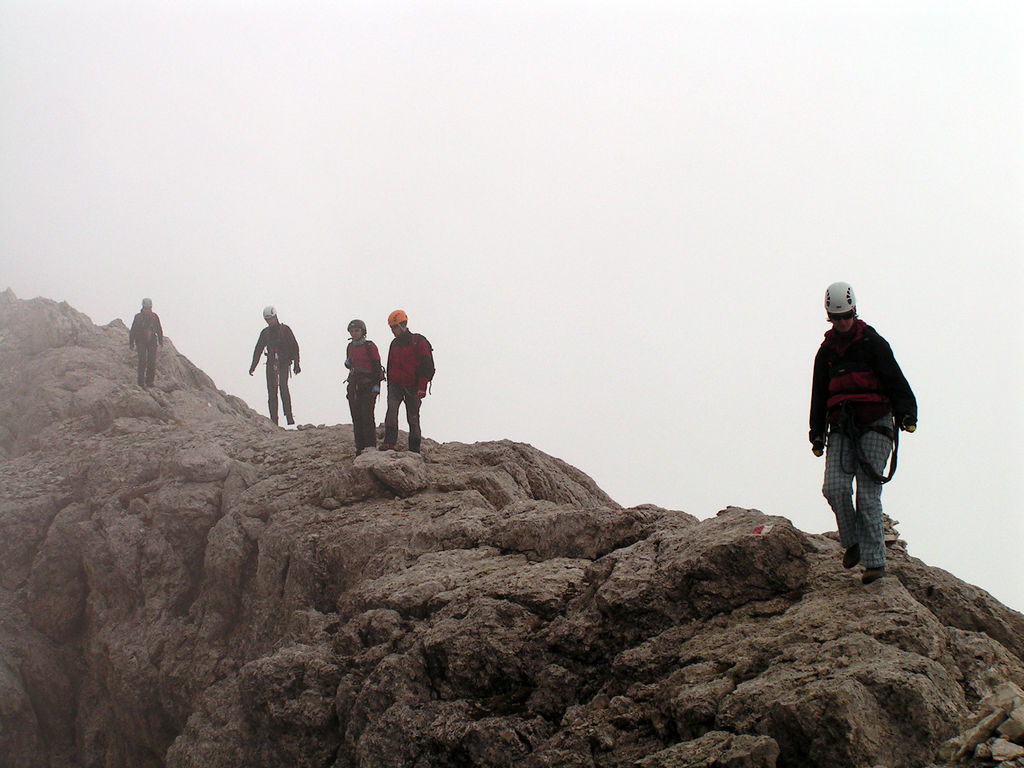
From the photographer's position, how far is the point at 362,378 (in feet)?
58.9

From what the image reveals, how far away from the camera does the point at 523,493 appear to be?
1720 cm

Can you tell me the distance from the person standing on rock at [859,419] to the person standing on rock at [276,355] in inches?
738

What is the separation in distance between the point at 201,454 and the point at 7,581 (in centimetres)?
464

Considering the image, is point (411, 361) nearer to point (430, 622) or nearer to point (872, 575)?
point (430, 622)

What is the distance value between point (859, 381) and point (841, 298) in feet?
2.85

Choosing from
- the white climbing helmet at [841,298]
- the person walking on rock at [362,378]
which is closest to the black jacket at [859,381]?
the white climbing helmet at [841,298]

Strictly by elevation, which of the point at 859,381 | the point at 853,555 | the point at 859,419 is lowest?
the point at 853,555

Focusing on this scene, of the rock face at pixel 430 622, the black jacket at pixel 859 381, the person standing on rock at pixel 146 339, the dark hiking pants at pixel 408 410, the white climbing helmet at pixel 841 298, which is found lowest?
the rock face at pixel 430 622

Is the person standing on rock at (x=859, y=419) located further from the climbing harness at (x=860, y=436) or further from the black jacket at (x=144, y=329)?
the black jacket at (x=144, y=329)

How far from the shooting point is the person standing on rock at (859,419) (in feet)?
28.3

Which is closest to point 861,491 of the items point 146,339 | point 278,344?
point 278,344

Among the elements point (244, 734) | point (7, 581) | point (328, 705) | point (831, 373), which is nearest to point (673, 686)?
point (831, 373)

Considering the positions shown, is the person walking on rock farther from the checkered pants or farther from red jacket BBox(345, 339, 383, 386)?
the checkered pants

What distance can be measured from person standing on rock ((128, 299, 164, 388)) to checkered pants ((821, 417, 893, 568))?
2310 cm
